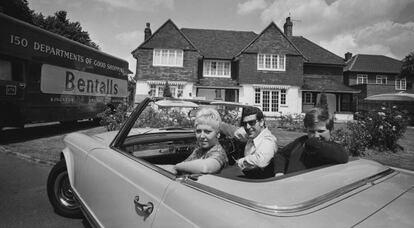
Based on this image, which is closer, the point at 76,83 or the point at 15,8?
the point at 76,83

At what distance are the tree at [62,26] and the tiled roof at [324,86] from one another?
34.0 m

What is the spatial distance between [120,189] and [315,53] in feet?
99.6

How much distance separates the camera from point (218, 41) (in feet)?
91.3

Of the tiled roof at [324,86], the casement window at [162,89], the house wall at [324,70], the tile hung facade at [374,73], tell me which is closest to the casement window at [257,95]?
the tiled roof at [324,86]

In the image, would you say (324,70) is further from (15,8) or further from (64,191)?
(15,8)

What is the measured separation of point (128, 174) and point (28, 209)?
2.52m

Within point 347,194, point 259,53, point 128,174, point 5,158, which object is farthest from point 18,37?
point 259,53

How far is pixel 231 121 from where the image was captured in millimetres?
3756

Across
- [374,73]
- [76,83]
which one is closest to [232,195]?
[76,83]

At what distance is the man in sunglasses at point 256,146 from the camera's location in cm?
224

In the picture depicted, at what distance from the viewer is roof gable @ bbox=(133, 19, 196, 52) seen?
947 inches

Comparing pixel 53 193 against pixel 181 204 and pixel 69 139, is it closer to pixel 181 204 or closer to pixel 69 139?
pixel 69 139

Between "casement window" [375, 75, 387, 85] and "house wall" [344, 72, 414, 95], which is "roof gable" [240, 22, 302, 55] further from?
"casement window" [375, 75, 387, 85]

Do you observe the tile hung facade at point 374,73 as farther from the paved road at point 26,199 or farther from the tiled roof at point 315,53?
the paved road at point 26,199
